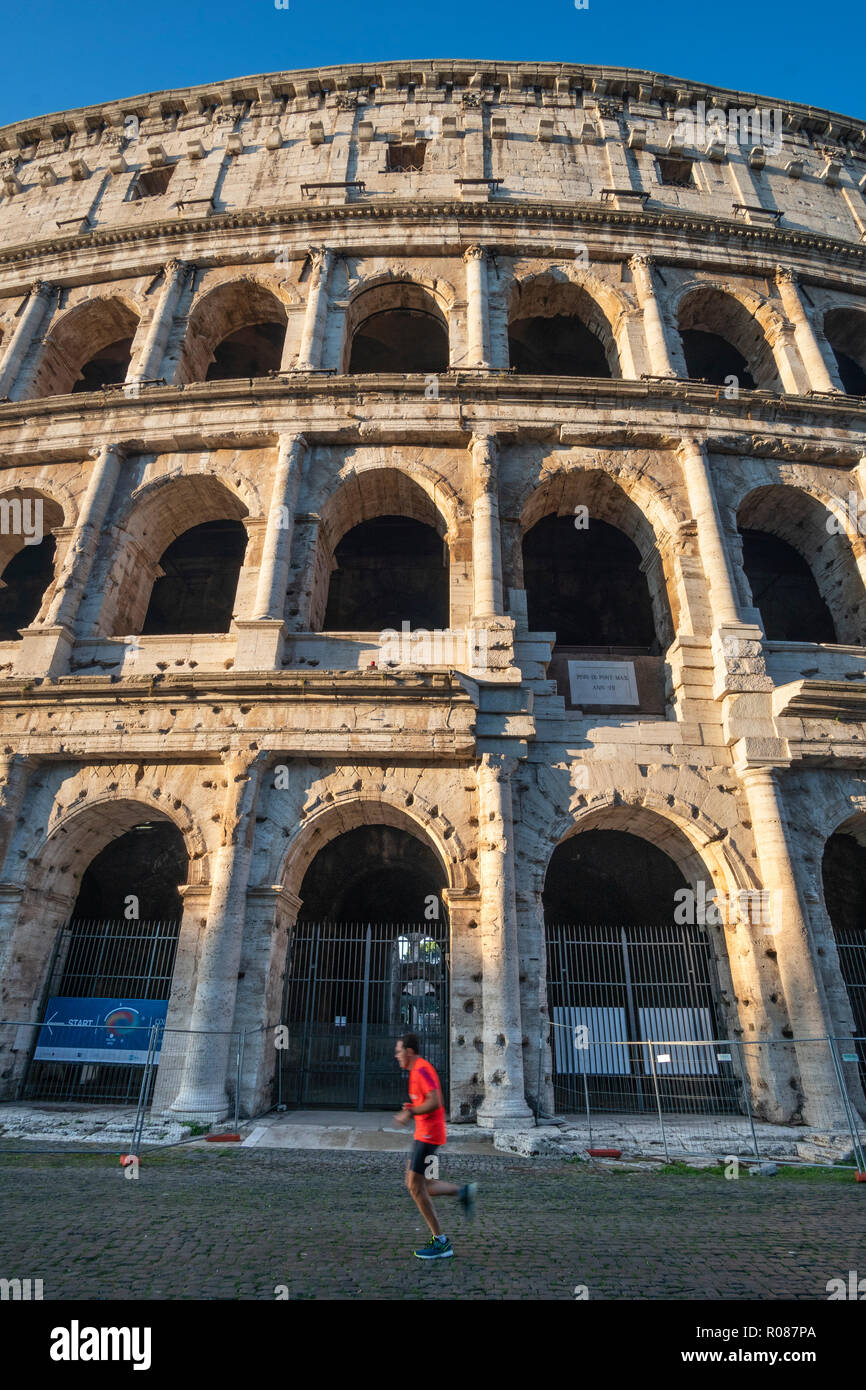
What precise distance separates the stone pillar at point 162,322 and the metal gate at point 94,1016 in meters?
11.3

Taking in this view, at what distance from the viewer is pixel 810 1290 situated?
160 inches

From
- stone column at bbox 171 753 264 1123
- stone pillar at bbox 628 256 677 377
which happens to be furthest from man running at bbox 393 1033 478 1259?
stone pillar at bbox 628 256 677 377

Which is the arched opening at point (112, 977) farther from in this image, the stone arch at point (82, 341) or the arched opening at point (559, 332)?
the arched opening at point (559, 332)

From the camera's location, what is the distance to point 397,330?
1752 cm

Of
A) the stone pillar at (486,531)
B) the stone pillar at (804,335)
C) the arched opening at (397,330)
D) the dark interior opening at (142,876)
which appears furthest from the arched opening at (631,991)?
the arched opening at (397,330)

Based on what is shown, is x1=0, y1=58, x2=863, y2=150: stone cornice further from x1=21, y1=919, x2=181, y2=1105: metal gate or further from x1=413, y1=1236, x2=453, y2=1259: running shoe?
x1=413, y1=1236, x2=453, y2=1259: running shoe

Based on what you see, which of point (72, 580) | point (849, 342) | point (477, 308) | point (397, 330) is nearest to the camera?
point (72, 580)

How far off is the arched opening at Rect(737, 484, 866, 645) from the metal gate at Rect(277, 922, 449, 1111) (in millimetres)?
9852

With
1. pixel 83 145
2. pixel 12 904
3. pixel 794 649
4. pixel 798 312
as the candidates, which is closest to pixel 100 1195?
pixel 12 904

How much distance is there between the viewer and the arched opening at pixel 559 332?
15859mm

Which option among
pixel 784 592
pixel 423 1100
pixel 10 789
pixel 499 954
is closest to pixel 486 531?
pixel 499 954

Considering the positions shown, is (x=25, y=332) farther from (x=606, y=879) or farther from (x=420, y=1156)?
(x=420, y=1156)

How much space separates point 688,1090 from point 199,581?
14640mm

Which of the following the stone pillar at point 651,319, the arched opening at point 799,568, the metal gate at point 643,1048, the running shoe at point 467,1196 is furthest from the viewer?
the stone pillar at point 651,319
